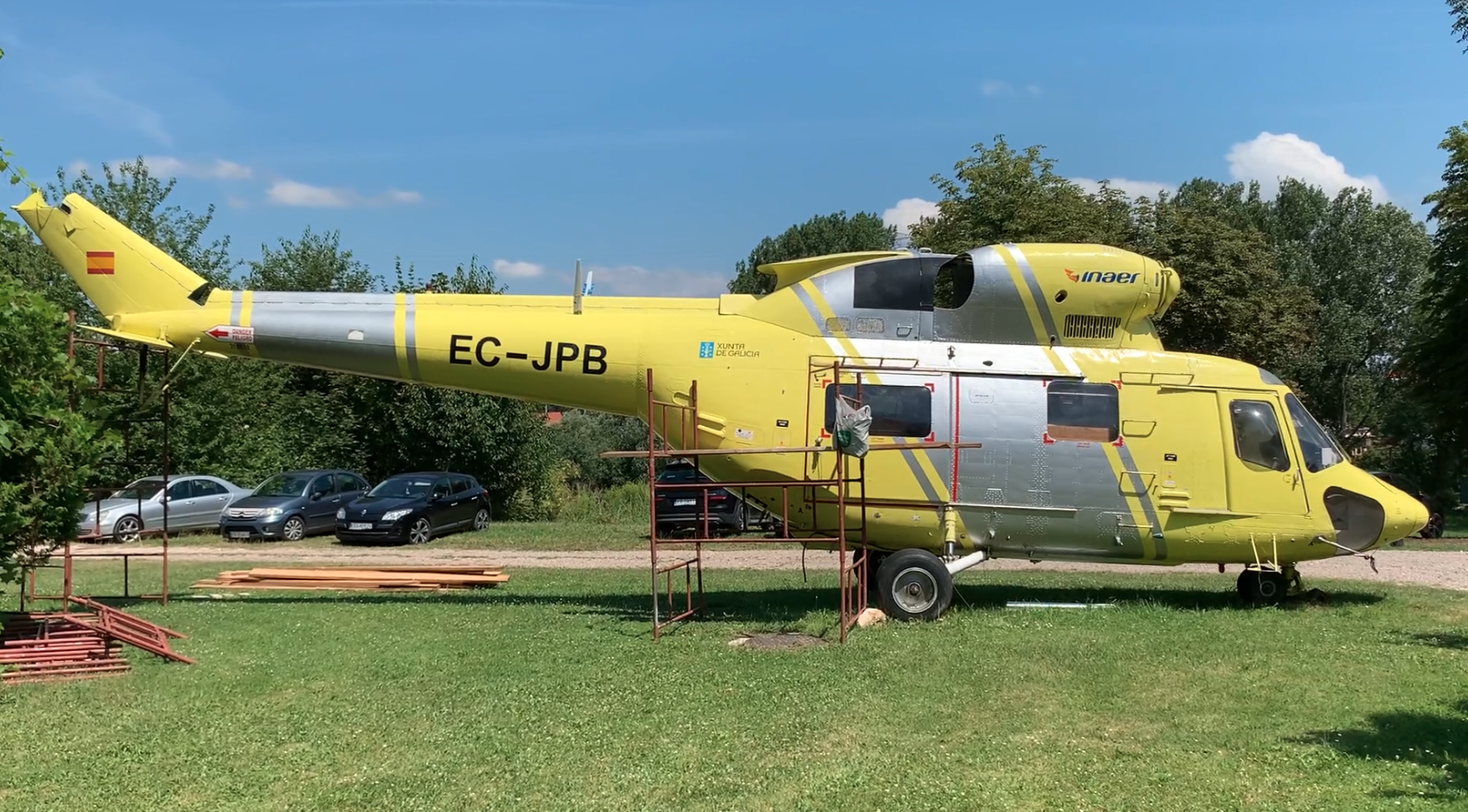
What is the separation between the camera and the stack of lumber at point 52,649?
817 cm

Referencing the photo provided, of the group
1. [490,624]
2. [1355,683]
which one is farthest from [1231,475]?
[490,624]

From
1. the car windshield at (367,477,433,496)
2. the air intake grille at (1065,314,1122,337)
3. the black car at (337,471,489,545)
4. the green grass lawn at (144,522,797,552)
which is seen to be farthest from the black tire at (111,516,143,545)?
the air intake grille at (1065,314,1122,337)

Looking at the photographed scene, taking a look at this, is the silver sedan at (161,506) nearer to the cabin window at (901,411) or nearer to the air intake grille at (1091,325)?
the cabin window at (901,411)

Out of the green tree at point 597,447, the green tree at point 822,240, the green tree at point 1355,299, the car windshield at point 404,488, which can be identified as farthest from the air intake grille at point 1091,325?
the green tree at point 822,240

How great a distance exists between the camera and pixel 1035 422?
10.6m

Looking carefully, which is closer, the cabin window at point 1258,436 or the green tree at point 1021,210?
the cabin window at point 1258,436

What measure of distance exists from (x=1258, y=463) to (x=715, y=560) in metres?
10.3

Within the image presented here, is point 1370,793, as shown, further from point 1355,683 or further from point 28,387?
point 28,387

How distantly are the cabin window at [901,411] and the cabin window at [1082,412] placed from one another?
4.31 feet

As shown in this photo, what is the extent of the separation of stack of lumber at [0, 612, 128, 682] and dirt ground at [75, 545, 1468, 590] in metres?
7.48

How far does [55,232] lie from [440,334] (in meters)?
4.65

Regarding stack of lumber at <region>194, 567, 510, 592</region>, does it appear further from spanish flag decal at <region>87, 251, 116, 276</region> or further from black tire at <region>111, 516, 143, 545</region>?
black tire at <region>111, 516, 143, 545</region>

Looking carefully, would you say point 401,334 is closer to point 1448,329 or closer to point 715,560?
point 715,560

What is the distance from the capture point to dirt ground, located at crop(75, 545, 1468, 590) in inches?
633
